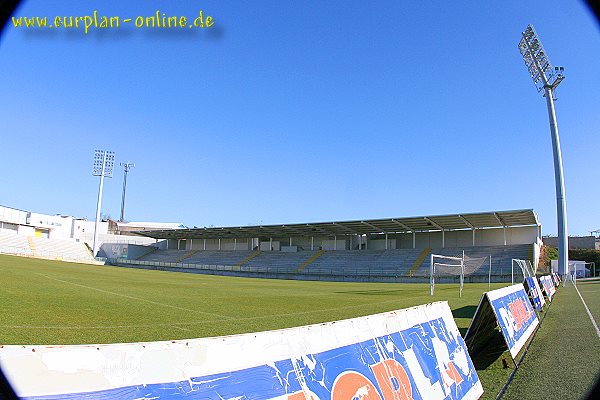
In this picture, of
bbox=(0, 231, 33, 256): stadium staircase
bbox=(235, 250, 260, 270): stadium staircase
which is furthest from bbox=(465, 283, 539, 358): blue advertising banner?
bbox=(0, 231, 33, 256): stadium staircase

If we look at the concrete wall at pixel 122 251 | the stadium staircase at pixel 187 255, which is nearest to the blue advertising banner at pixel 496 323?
the stadium staircase at pixel 187 255

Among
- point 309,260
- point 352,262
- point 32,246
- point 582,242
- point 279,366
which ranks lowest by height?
point 32,246

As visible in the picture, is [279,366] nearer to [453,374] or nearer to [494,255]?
[453,374]

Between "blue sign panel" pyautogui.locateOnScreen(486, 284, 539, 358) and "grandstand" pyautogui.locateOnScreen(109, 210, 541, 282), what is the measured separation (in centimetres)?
2750

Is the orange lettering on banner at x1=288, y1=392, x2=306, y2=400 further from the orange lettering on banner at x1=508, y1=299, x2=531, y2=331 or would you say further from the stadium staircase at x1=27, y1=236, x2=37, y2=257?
the stadium staircase at x1=27, y1=236, x2=37, y2=257

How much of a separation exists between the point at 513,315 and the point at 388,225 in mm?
37475

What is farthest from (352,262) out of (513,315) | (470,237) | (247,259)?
(513,315)

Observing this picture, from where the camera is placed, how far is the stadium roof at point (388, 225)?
3769 cm

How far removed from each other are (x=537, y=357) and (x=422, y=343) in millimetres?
3436

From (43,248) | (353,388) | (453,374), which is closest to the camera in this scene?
(353,388)

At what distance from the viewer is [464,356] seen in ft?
13.0

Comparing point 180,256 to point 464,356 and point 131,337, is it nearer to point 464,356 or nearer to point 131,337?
point 131,337

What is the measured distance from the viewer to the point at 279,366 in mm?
1987

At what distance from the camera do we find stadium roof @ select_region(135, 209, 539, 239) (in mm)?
37688
